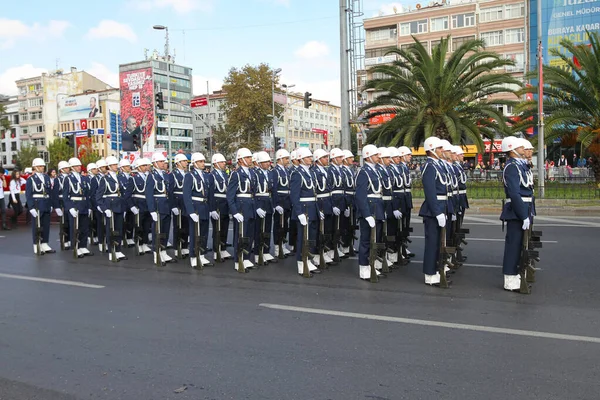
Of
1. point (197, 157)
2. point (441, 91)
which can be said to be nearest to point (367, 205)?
point (197, 157)

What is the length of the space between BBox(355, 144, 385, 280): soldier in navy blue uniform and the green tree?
41244 millimetres

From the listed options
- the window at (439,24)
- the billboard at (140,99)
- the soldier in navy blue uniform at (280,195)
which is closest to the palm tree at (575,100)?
the soldier in navy blue uniform at (280,195)

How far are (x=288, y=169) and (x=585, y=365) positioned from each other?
25.1 ft

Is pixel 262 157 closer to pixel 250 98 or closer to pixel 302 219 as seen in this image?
pixel 302 219

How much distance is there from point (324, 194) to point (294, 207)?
3.12 ft

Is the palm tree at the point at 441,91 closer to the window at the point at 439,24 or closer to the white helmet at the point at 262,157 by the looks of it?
the white helmet at the point at 262,157

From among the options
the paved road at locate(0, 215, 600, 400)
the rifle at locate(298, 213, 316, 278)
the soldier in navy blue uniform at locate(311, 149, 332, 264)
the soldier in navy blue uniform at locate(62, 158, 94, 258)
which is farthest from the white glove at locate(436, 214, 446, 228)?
the soldier in navy blue uniform at locate(62, 158, 94, 258)

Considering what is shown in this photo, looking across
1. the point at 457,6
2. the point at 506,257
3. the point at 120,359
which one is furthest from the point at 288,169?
the point at 457,6

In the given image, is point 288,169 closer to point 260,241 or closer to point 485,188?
point 260,241

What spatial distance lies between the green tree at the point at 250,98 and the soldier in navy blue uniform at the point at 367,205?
41244mm

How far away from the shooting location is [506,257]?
25.5 feet

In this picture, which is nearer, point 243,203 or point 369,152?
point 369,152

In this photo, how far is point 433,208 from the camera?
27.2 feet

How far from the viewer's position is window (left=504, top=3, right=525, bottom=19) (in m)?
54.1
